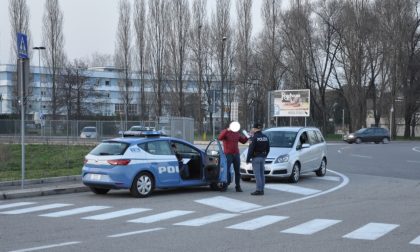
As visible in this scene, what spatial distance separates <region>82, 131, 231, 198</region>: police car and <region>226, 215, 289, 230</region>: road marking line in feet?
12.4

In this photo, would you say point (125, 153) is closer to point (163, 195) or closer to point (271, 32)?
point (163, 195)

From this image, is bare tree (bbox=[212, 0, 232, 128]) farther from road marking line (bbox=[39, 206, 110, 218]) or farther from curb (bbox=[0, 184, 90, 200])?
road marking line (bbox=[39, 206, 110, 218])

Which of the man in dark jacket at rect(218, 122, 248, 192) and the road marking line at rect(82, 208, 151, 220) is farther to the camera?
the man in dark jacket at rect(218, 122, 248, 192)

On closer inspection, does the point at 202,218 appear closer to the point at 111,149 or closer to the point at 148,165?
the point at 148,165

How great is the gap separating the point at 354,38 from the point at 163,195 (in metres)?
51.1

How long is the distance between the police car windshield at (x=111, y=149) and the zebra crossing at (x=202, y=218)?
1.60 meters

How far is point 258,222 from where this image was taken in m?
10.1

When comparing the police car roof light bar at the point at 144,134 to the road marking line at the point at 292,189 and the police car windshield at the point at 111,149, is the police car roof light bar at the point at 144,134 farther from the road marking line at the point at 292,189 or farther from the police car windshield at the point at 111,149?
the road marking line at the point at 292,189

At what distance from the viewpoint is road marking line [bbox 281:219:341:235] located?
919 cm

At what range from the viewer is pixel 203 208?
11.9 meters

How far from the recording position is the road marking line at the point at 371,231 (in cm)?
877

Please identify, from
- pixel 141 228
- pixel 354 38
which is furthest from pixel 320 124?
pixel 141 228

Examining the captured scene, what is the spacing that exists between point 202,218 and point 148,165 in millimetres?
3344

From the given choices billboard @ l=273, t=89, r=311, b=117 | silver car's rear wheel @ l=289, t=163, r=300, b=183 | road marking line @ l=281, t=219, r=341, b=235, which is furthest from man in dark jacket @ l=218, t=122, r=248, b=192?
billboard @ l=273, t=89, r=311, b=117
